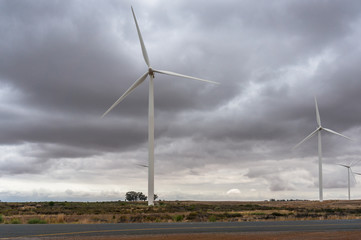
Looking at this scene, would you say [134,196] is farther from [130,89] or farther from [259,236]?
[259,236]

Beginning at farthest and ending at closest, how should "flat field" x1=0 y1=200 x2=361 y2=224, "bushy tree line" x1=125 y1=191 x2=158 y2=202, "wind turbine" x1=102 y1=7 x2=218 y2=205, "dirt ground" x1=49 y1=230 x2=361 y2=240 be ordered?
"bushy tree line" x1=125 y1=191 x2=158 y2=202 < "wind turbine" x1=102 y1=7 x2=218 y2=205 < "flat field" x1=0 y1=200 x2=361 y2=224 < "dirt ground" x1=49 y1=230 x2=361 y2=240

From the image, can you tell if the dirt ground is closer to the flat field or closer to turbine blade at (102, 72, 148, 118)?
the flat field

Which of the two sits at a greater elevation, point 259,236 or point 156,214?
point 259,236

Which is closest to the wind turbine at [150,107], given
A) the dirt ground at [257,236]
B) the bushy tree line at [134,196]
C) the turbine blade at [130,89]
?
the turbine blade at [130,89]

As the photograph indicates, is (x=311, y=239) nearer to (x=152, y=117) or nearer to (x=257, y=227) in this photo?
(x=257, y=227)

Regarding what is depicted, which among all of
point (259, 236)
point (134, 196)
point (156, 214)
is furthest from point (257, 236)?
point (134, 196)

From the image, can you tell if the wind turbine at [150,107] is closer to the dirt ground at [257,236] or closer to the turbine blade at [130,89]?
the turbine blade at [130,89]

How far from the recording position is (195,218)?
4022 centimetres

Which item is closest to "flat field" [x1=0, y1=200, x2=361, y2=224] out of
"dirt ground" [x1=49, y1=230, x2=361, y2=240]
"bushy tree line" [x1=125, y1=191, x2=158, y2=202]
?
"dirt ground" [x1=49, y1=230, x2=361, y2=240]

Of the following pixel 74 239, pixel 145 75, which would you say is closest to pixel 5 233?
pixel 74 239

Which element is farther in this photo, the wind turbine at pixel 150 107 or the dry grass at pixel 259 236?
the wind turbine at pixel 150 107

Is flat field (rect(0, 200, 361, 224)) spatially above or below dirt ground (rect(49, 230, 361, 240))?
below

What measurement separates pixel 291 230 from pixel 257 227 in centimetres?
262

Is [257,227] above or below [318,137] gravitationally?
below
